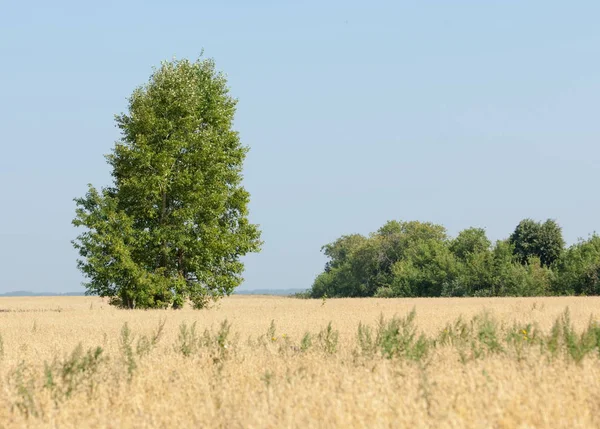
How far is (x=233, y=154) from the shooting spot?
40.1 meters

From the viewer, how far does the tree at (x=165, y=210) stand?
116 feet

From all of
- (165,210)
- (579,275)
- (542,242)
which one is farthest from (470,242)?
(165,210)

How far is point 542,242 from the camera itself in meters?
84.3

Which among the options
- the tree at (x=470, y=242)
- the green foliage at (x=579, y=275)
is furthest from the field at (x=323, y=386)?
the tree at (x=470, y=242)

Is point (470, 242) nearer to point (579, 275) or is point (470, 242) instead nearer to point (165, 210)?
point (579, 275)

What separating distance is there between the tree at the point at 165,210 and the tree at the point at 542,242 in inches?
2108

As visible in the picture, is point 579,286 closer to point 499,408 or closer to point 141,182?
Answer: point 141,182

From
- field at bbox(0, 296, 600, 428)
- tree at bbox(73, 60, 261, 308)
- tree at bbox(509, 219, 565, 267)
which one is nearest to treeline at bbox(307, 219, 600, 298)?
tree at bbox(509, 219, 565, 267)

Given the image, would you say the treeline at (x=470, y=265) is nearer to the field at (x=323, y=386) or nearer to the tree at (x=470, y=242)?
the tree at (x=470, y=242)

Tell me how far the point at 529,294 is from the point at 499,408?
63018 millimetres

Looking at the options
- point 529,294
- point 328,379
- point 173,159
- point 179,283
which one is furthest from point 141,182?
point 529,294

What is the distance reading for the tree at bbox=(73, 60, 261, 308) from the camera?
116 feet

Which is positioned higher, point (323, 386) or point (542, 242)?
point (542, 242)

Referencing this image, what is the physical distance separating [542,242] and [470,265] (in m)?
16.3
